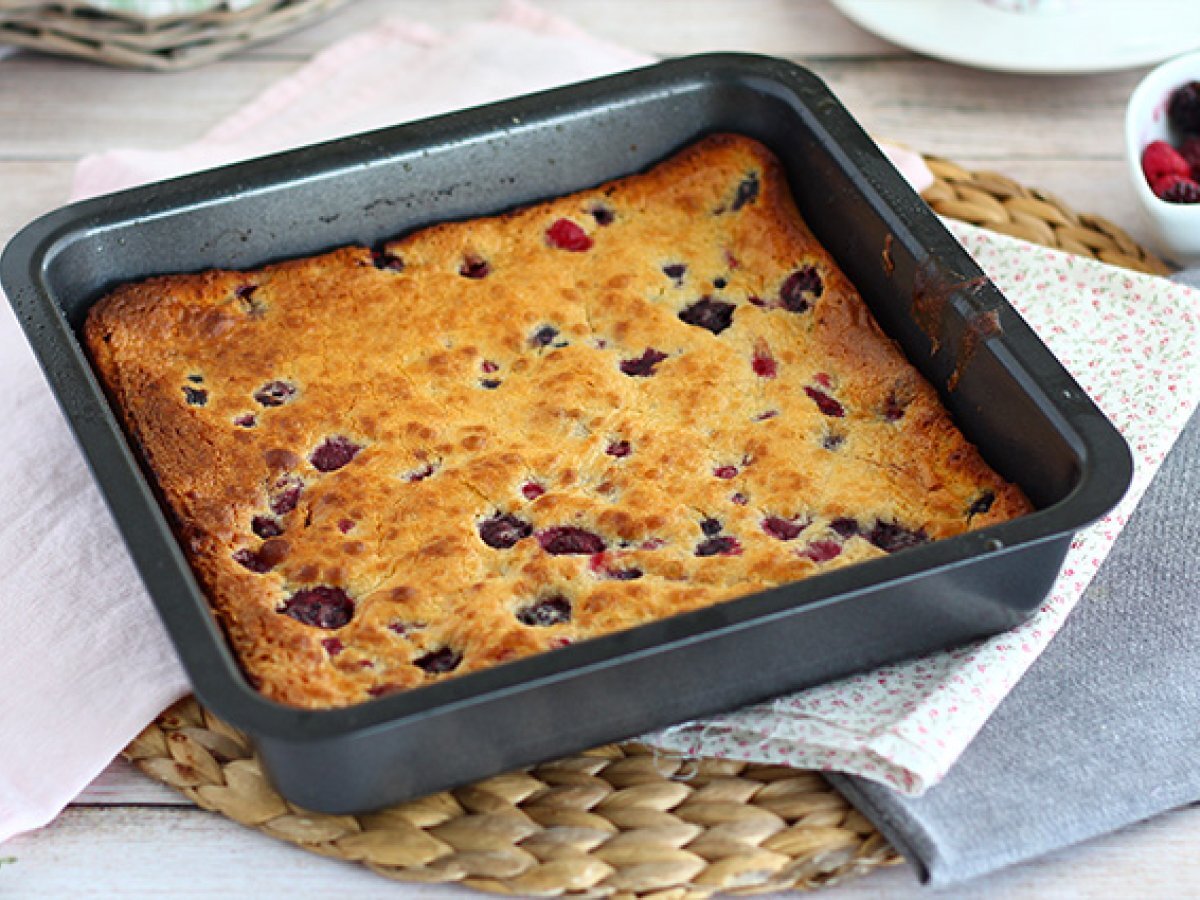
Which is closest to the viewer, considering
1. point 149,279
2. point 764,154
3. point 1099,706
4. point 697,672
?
point 697,672

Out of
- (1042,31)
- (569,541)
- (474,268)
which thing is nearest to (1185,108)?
(1042,31)

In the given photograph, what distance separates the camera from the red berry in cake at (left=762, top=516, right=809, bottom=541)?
1.63 m

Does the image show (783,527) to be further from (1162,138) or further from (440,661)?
(1162,138)

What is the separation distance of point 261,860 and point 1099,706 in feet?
2.56

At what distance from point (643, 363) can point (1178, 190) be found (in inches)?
31.7

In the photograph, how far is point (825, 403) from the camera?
A: 5.82ft

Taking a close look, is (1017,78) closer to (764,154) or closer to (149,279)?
(764,154)

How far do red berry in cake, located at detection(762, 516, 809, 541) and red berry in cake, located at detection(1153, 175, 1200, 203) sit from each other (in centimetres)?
85

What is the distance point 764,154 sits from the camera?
6.63 ft

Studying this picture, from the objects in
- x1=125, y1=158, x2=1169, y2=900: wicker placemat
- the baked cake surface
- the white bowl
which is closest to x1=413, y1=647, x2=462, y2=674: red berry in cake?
the baked cake surface

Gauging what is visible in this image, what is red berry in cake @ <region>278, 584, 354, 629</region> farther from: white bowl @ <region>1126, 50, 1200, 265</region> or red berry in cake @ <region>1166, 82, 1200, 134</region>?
red berry in cake @ <region>1166, 82, 1200, 134</region>

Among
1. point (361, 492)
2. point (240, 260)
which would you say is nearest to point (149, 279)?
point (240, 260)

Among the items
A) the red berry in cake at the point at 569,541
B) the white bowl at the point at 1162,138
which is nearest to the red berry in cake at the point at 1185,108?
the white bowl at the point at 1162,138

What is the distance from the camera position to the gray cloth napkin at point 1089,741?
149cm
